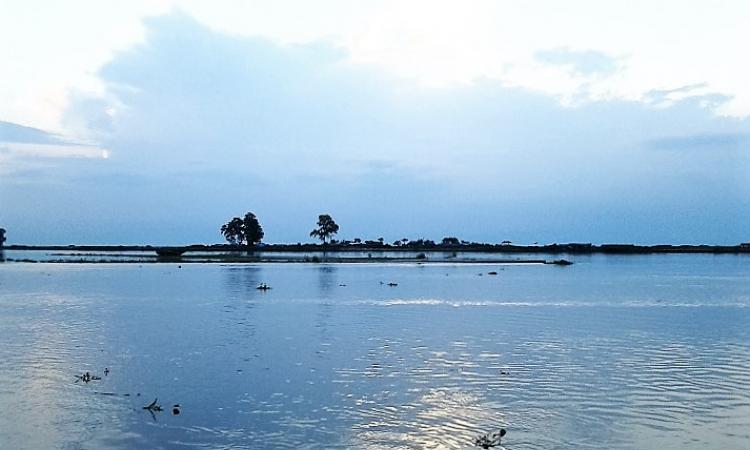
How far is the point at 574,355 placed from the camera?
77.6 ft

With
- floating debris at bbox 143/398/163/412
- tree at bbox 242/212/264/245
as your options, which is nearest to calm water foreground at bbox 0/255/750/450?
floating debris at bbox 143/398/163/412

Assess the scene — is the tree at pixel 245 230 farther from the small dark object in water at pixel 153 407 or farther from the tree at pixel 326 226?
the small dark object in water at pixel 153 407

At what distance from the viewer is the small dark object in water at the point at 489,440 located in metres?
13.1

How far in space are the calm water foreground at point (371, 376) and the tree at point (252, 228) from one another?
129049mm

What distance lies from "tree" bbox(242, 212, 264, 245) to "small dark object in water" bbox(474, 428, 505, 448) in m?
159

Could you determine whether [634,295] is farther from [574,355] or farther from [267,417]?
[267,417]

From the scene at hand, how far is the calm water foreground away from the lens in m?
14.0

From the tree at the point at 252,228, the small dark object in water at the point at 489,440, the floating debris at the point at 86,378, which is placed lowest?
the small dark object in water at the point at 489,440

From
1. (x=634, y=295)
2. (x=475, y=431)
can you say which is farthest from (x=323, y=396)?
(x=634, y=295)

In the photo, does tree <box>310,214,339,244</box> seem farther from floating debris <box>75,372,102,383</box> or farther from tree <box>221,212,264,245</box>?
floating debris <box>75,372,102,383</box>

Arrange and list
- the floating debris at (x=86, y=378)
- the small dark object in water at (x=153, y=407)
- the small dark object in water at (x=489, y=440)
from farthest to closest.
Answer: the floating debris at (x=86, y=378)
the small dark object in water at (x=153, y=407)
the small dark object in water at (x=489, y=440)

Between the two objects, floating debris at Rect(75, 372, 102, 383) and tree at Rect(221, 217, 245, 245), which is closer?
floating debris at Rect(75, 372, 102, 383)


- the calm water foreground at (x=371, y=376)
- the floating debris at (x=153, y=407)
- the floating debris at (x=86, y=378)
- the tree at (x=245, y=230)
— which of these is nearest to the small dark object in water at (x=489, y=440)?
the calm water foreground at (x=371, y=376)

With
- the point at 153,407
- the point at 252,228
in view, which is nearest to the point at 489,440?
the point at 153,407
